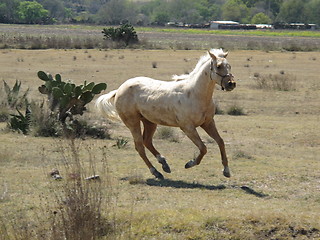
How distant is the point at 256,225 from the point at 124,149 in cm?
712

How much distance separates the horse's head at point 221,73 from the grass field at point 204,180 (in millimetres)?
1774

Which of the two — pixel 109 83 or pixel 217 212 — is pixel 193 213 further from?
pixel 109 83

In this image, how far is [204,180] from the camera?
514 inches

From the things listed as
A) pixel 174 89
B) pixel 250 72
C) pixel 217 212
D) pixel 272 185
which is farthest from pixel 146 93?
pixel 250 72

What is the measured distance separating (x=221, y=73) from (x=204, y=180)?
2.14 meters

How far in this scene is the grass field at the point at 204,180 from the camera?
9.69 metres

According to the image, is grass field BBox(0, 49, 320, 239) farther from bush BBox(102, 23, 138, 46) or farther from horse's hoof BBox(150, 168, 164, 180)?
bush BBox(102, 23, 138, 46)

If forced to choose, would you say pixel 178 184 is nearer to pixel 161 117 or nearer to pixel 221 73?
pixel 161 117

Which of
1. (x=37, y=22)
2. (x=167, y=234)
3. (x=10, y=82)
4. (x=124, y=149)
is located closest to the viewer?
(x=167, y=234)

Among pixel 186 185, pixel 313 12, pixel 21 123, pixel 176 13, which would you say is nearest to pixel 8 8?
pixel 176 13

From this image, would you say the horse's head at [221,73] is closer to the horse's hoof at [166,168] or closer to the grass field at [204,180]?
the grass field at [204,180]

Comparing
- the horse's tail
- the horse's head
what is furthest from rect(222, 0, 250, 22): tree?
the horse's head

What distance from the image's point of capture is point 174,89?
12.8 meters

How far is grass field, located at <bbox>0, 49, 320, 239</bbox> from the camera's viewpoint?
31.8 feet
